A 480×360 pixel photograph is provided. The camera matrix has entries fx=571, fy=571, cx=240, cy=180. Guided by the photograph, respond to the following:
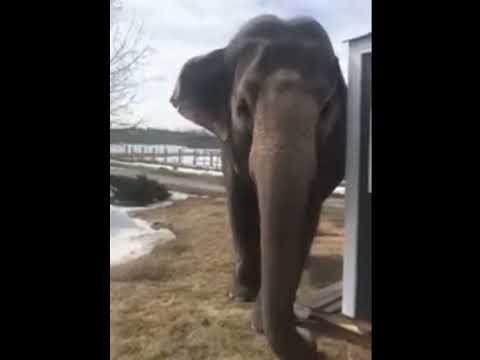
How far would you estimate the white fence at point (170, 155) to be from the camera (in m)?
1.42

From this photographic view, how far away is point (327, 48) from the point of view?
135cm

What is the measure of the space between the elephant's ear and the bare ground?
0.64ft

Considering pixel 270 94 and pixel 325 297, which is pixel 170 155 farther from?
pixel 325 297

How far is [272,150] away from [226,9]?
0.37 metres

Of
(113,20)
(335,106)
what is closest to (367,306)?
(335,106)

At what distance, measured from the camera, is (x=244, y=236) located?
4.50 ft

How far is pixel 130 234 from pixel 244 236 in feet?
0.94

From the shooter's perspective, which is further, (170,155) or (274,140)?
(170,155)

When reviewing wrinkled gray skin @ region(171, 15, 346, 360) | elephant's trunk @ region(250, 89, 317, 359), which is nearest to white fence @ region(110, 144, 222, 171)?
wrinkled gray skin @ region(171, 15, 346, 360)

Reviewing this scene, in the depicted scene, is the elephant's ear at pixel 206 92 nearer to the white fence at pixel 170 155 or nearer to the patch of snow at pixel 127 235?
the white fence at pixel 170 155

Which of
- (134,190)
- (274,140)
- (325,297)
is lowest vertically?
(325,297)

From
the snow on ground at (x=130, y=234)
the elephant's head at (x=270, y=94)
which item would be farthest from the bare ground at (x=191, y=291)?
the elephant's head at (x=270, y=94)

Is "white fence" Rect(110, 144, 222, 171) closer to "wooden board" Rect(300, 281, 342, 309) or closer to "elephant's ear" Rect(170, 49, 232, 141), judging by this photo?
"elephant's ear" Rect(170, 49, 232, 141)

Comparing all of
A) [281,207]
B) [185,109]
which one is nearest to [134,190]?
[185,109]
